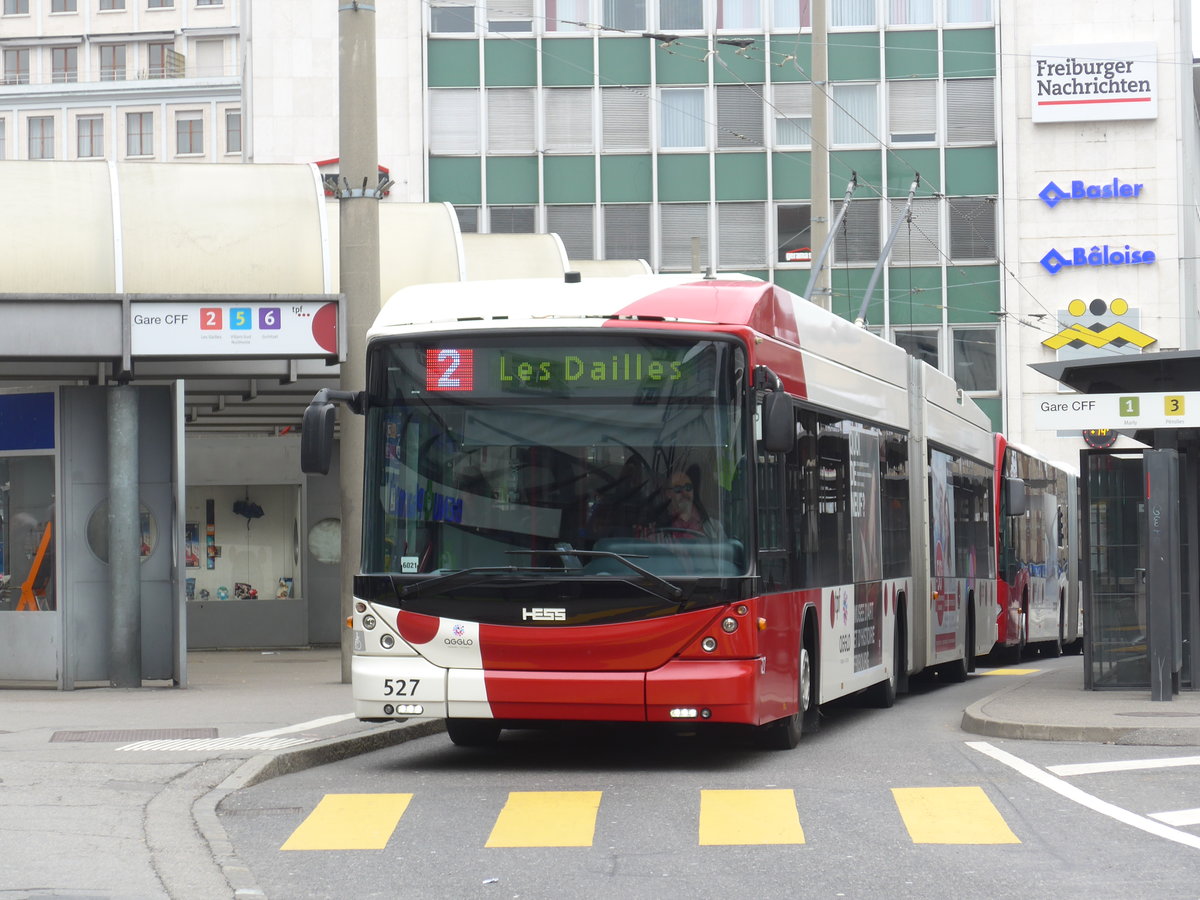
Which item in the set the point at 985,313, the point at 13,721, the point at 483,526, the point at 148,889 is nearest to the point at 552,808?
the point at 483,526

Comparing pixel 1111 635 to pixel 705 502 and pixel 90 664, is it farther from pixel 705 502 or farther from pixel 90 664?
pixel 90 664

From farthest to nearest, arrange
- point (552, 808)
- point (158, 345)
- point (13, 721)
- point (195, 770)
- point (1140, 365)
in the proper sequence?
point (158, 345) → point (1140, 365) → point (13, 721) → point (195, 770) → point (552, 808)

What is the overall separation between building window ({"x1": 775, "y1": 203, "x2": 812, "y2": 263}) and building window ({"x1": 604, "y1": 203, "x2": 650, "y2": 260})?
128 inches

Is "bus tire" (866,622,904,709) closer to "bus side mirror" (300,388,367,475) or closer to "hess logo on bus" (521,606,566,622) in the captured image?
"hess logo on bus" (521,606,566,622)

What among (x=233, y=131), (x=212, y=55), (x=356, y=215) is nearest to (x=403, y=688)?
(x=356, y=215)

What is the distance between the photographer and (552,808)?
34.0 ft

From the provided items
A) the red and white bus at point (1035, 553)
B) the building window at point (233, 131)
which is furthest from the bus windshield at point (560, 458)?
the building window at point (233, 131)

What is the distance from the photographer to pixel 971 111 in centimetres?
4909

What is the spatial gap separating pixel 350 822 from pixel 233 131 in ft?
279

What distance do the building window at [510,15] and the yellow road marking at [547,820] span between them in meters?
40.5

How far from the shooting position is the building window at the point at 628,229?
49.2m

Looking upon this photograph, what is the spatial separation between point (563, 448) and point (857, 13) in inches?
1581

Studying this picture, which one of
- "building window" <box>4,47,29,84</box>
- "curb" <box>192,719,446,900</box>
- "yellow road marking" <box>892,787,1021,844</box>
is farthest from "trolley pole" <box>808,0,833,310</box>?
"building window" <box>4,47,29,84</box>

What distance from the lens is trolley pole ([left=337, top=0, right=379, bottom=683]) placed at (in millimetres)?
18000
